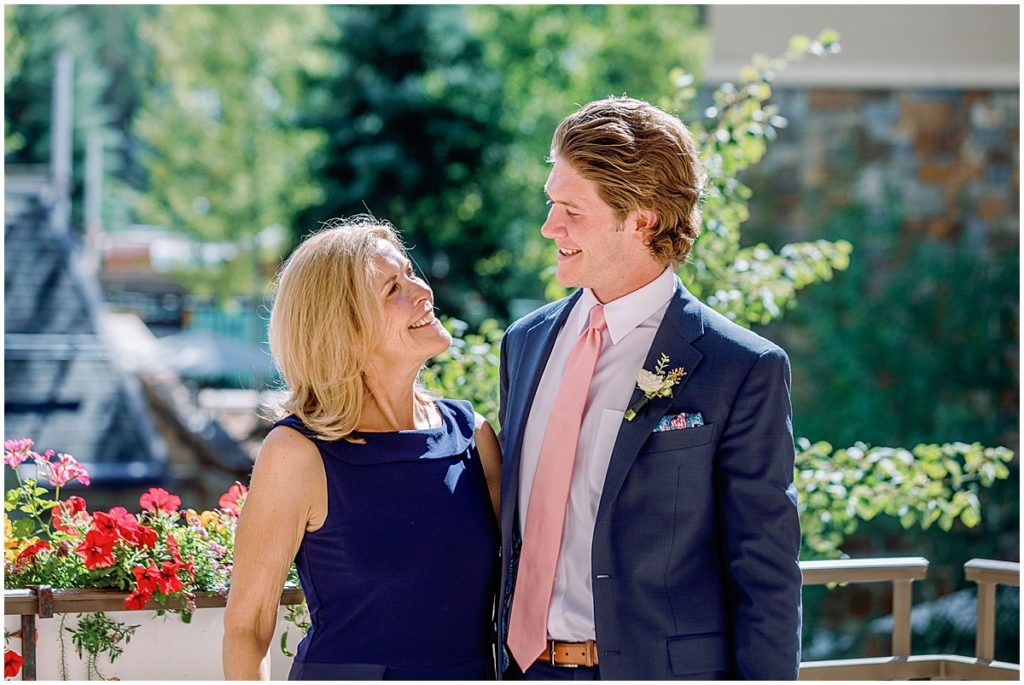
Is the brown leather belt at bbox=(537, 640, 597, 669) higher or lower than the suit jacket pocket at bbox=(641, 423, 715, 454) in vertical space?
lower

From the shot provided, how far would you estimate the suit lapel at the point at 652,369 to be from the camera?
7.28 ft

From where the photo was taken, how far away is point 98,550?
2.70m

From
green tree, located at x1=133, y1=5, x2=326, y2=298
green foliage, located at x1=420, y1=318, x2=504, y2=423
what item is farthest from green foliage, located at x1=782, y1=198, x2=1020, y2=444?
green tree, located at x1=133, y1=5, x2=326, y2=298

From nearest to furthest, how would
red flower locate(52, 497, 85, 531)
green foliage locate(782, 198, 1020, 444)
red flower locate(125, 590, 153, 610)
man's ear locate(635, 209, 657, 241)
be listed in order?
man's ear locate(635, 209, 657, 241), red flower locate(125, 590, 153, 610), red flower locate(52, 497, 85, 531), green foliage locate(782, 198, 1020, 444)

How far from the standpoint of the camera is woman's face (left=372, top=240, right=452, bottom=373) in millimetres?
2377

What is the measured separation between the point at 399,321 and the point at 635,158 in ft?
1.80

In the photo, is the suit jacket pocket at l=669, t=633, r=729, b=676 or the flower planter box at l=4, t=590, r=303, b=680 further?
the flower planter box at l=4, t=590, r=303, b=680

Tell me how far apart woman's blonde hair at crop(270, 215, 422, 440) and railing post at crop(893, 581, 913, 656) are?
62.4 inches

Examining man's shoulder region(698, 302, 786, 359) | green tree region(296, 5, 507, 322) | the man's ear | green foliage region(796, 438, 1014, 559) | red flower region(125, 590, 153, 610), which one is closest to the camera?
man's shoulder region(698, 302, 786, 359)

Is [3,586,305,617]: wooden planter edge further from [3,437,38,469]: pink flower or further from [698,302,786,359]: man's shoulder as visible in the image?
[698,302,786,359]: man's shoulder

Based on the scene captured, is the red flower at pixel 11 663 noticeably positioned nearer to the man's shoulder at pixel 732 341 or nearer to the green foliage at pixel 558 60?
the man's shoulder at pixel 732 341

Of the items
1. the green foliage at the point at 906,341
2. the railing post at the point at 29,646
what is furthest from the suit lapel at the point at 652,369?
the green foliage at the point at 906,341

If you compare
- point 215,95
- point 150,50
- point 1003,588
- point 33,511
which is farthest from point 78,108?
point 33,511

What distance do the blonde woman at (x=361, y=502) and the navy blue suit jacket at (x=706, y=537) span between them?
0.94 feet
